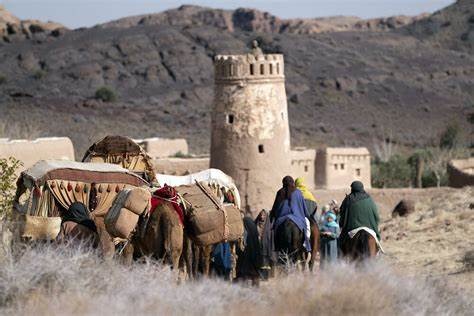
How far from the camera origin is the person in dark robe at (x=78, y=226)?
12648 millimetres

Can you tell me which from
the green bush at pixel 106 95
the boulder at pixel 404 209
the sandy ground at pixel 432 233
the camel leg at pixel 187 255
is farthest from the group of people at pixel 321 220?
the green bush at pixel 106 95

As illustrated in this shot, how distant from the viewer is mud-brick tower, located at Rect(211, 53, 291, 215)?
94.7 ft

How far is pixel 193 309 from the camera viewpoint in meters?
9.87

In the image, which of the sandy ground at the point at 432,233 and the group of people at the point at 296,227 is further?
the sandy ground at the point at 432,233

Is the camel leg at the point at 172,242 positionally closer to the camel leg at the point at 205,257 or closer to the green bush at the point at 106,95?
the camel leg at the point at 205,257

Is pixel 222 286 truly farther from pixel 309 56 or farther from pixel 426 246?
pixel 309 56

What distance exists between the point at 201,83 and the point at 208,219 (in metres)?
71.0

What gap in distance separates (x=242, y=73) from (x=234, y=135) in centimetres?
167

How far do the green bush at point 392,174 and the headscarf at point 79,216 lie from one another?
1283 inches

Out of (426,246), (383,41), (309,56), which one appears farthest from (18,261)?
(383,41)

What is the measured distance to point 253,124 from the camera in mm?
29203

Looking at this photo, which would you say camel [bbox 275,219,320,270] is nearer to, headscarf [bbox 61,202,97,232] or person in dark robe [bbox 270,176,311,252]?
person in dark robe [bbox 270,176,311,252]

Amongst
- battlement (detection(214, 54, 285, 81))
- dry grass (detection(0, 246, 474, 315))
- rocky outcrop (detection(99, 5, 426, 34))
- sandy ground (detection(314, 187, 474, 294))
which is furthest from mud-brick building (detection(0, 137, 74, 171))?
rocky outcrop (detection(99, 5, 426, 34))

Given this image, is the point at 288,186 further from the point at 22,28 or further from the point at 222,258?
the point at 22,28
